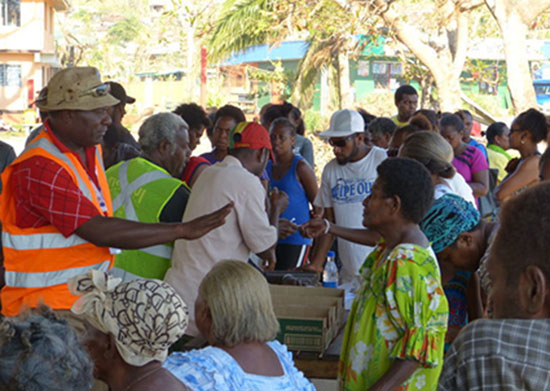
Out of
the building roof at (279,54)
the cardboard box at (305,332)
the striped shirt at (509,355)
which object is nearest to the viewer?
the striped shirt at (509,355)

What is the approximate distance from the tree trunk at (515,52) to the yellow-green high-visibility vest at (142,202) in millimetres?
7935

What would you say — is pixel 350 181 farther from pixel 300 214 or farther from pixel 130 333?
pixel 130 333

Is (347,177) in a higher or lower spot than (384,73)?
lower

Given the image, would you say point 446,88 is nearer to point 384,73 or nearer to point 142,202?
point 142,202

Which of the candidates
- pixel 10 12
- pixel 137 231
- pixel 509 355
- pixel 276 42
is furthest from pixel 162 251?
pixel 10 12

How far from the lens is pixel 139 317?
88.5 inches

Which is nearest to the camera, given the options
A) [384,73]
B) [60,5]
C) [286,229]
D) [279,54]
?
[286,229]

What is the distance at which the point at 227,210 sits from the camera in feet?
10.8

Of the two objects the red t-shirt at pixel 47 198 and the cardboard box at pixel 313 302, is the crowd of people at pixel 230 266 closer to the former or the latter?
the red t-shirt at pixel 47 198

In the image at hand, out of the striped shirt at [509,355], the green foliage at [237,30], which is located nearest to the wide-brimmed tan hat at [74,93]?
the striped shirt at [509,355]

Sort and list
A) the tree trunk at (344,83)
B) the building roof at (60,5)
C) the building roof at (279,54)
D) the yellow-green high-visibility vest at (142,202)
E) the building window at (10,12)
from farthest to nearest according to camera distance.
Result: 1. the building roof at (60,5)
2. the building window at (10,12)
3. the building roof at (279,54)
4. the tree trunk at (344,83)
5. the yellow-green high-visibility vest at (142,202)

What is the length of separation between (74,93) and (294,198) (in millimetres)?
2881

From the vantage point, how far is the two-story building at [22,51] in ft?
123

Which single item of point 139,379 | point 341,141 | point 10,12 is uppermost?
point 10,12
